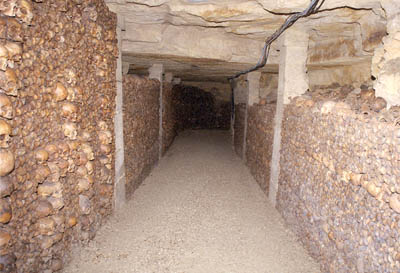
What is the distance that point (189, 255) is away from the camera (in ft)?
10.7

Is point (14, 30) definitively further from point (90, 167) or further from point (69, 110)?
point (90, 167)

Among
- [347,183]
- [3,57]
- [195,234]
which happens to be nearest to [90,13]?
[3,57]

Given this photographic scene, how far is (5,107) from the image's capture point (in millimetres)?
2008

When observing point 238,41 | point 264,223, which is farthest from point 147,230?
point 238,41

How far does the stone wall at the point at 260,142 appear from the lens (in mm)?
5266

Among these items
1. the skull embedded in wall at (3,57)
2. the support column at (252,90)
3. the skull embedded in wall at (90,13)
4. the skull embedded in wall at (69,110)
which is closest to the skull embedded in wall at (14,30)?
the skull embedded in wall at (3,57)

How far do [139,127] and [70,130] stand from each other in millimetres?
2640

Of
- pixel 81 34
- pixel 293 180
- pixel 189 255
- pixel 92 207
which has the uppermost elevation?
pixel 81 34

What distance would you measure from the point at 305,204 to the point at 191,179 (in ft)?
9.45

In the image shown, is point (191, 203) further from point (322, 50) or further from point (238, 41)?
point (322, 50)

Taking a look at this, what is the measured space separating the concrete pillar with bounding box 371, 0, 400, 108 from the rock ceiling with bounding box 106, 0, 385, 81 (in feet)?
0.72

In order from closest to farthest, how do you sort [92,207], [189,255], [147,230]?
[189,255] < [92,207] < [147,230]

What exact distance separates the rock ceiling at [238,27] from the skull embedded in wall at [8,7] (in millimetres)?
1579

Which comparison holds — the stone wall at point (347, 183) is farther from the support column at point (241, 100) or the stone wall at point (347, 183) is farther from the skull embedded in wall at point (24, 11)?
the support column at point (241, 100)
